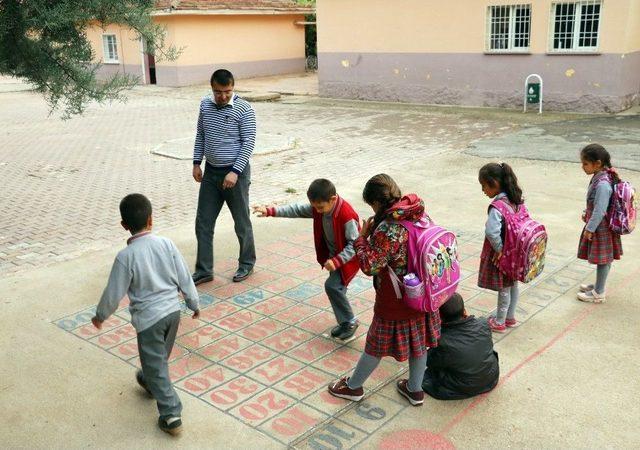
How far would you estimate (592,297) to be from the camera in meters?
5.23

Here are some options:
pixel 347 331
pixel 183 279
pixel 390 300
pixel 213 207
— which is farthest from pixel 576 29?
pixel 183 279

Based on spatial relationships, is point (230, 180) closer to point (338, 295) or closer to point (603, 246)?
point (338, 295)

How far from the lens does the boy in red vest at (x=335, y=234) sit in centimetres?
419

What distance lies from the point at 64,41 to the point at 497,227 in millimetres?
3326

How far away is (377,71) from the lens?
63.4ft

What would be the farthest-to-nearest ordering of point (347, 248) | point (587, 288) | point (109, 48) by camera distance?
point (109, 48) → point (587, 288) → point (347, 248)

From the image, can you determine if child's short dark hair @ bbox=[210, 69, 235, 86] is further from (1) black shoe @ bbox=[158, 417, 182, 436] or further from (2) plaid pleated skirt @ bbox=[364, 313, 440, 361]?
(1) black shoe @ bbox=[158, 417, 182, 436]

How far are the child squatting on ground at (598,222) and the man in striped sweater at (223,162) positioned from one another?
2.76 meters

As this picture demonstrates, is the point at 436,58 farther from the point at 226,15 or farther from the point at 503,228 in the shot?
the point at 503,228

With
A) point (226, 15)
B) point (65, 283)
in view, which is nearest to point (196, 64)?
point (226, 15)

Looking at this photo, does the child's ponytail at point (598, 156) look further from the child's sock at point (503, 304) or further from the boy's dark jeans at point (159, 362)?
the boy's dark jeans at point (159, 362)

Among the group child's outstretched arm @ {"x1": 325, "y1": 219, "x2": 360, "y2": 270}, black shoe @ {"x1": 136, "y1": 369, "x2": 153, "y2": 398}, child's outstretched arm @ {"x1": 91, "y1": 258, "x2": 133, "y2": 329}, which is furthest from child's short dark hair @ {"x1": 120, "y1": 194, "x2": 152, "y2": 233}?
child's outstretched arm @ {"x1": 325, "y1": 219, "x2": 360, "y2": 270}

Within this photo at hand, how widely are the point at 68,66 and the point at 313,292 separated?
2649 millimetres

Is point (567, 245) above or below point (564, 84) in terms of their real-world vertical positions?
below
